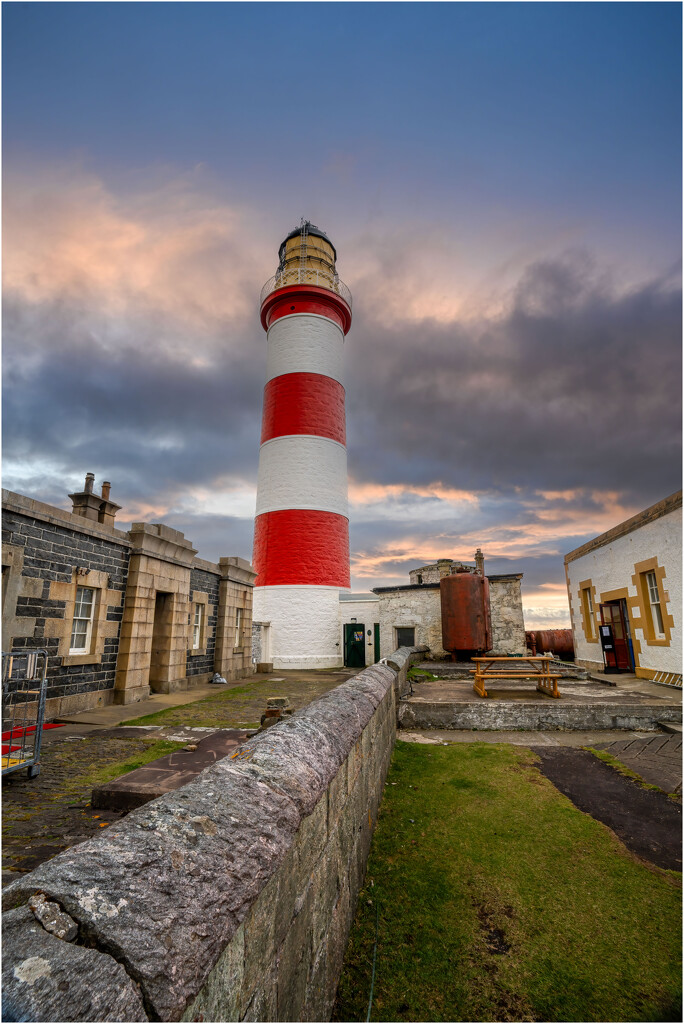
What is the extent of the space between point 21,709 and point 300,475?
48.6 feet

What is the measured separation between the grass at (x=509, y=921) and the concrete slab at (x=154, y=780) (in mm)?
1846

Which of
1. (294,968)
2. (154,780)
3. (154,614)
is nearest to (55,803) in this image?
(154,780)

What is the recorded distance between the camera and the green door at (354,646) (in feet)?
76.5

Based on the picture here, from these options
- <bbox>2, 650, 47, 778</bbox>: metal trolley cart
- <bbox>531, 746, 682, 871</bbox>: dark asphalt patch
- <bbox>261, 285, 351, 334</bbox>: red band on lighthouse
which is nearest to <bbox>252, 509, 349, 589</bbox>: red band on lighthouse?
<bbox>261, 285, 351, 334</bbox>: red band on lighthouse

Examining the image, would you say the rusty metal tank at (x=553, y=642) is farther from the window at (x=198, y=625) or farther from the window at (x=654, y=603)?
the window at (x=198, y=625)

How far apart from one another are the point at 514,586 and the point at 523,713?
519 inches

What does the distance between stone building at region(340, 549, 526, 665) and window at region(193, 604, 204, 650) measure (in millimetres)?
8943

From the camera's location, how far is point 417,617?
71.7 ft

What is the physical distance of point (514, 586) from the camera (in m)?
20.8

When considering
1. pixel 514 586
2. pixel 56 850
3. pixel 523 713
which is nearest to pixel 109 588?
pixel 56 850

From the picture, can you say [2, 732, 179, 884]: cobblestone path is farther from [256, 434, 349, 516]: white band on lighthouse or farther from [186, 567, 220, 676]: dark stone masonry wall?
[256, 434, 349, 516]: white band on lighthouse

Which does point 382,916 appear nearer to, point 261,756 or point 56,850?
point 261,756

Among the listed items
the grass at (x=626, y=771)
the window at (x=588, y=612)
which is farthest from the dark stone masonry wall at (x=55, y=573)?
the window at (x=588, y=612)

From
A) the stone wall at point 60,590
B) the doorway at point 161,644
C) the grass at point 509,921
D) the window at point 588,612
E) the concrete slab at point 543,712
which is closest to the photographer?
the grass at point 509,921
